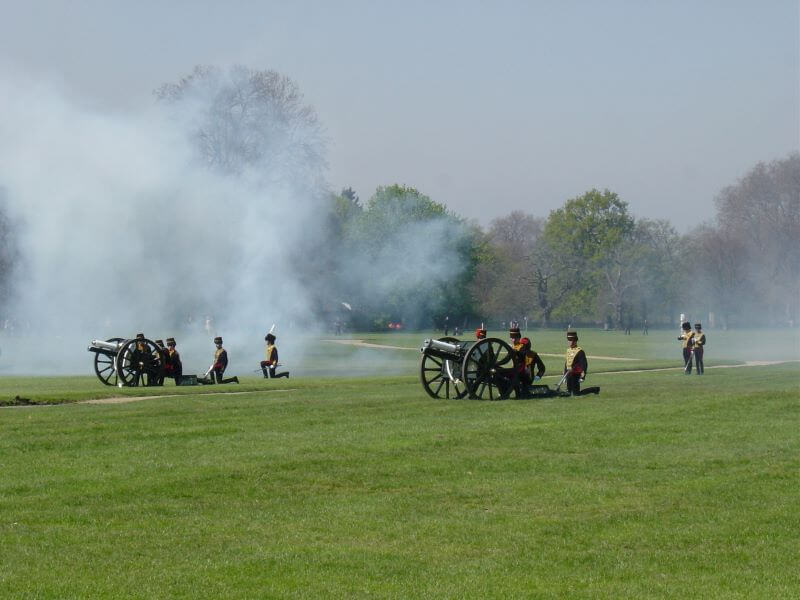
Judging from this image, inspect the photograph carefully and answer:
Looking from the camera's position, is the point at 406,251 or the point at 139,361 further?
the point at 406,251

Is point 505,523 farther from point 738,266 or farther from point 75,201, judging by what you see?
point 738,266

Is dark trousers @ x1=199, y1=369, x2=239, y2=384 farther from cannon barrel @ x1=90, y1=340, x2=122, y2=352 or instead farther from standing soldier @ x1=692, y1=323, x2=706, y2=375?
standing soldier @ x1=692, y1=323, x2=706, y2=375

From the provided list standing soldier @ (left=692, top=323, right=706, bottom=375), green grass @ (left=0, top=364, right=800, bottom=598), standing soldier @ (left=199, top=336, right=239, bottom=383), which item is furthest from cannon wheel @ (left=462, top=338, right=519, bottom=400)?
standing soldier @ (left=692, top=323, right=706, bottom=375)

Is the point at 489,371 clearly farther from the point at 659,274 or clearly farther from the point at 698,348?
the point at 659,274

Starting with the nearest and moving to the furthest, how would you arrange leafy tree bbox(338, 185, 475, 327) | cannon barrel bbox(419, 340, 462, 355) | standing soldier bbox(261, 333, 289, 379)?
1. cannon barrel bbox(419, 340, 462, 355)
2. standing soldier bbox(261, 333, 289, 379)
3. leafy tree bbox(338, 185, 475, 327)

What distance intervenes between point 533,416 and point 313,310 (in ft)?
99.0

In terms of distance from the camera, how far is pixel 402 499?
431 inches

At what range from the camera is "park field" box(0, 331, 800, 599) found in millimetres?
Answer: 8117

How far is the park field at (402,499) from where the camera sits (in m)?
8.12

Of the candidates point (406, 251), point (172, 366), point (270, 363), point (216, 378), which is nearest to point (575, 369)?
point (216, 378)

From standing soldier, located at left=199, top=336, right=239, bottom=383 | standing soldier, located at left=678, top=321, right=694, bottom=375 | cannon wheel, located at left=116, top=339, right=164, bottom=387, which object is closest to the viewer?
cannon wheel, located at left=116, top=339, right=164, bottom=387

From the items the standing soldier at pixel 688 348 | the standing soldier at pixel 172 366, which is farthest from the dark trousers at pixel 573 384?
the standing soldier at pixel 688 348

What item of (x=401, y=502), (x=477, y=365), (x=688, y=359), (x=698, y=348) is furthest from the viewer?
(x=688, y=359)

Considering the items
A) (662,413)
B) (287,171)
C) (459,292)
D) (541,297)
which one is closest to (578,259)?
(541,297)
